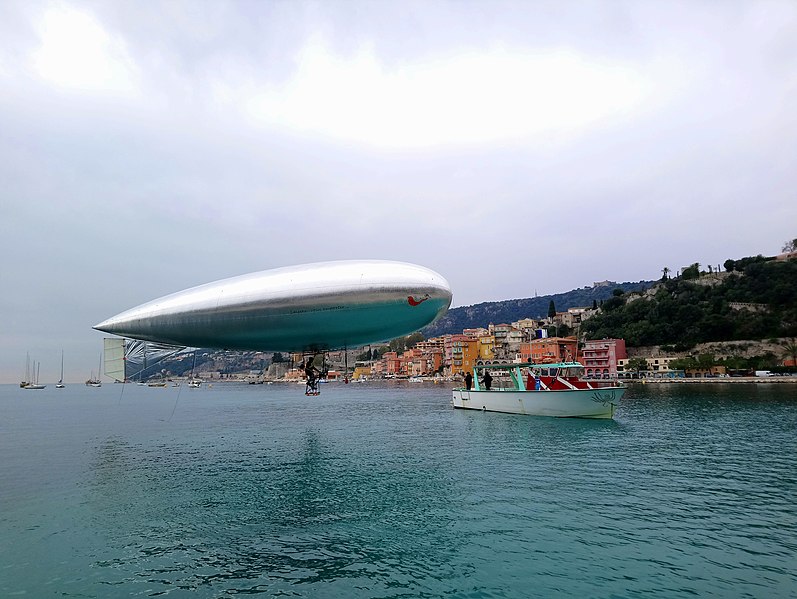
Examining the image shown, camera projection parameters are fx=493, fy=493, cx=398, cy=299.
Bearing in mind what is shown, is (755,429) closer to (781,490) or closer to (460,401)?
(781,490)

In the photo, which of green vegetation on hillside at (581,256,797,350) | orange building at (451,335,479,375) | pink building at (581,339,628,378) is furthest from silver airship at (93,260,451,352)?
orange building at (451,335,479,375)

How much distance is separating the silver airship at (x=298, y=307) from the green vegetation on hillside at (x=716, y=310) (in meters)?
119

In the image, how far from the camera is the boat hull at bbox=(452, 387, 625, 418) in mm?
34562

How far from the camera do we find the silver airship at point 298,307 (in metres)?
15.8

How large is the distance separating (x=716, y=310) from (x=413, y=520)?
129 metres

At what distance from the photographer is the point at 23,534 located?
40.3 ft

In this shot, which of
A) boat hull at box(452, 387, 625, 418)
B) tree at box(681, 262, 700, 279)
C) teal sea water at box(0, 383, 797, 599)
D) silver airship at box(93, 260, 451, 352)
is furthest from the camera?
tree at box(681, 262, 700, 279)

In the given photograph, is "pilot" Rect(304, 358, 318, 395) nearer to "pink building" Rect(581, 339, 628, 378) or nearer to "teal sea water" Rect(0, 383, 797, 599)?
"teal sea water" Rect(0, 383, 797, 599)

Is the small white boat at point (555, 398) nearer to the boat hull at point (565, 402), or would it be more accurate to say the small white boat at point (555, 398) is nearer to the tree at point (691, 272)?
the boat hull at point (565, 402)

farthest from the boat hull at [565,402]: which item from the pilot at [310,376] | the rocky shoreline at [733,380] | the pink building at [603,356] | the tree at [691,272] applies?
the tree at [691,272]

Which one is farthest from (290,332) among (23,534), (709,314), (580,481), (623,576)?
(709,314)

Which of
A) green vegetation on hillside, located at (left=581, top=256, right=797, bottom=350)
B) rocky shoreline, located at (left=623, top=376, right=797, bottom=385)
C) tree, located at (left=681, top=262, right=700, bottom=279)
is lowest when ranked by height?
rocky shoreline, located at (left=623, top=376, right=797, bottom=385)

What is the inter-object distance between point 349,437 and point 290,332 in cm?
1447

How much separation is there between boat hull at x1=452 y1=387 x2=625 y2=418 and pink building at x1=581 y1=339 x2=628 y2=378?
91103 mm
